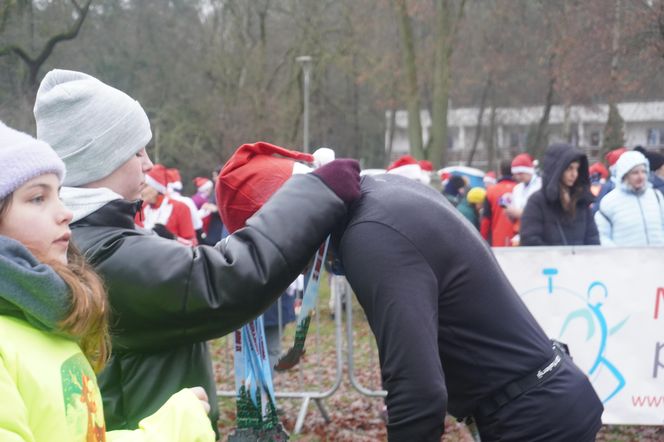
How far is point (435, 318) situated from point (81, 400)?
Answer: 3.39ft

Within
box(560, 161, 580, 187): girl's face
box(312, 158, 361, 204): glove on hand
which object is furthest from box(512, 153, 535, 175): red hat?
box(312, 158, 361, 204): glove on hand

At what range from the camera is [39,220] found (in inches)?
75.0

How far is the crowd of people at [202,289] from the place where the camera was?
187cm

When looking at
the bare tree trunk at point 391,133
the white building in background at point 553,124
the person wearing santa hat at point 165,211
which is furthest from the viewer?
the bare tree trunk at point 391,133

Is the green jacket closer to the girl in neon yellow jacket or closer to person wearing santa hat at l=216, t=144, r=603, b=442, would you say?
the girl in neon yellow jacket

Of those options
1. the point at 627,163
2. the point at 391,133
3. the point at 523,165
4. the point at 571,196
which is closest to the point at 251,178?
the point at 571,196

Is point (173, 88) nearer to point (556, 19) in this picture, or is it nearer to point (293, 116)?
point (293, 116)

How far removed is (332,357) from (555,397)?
8516 millimetres

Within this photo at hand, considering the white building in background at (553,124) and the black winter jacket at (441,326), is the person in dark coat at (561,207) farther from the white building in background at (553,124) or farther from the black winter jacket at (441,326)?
the white building in background at (553,124)

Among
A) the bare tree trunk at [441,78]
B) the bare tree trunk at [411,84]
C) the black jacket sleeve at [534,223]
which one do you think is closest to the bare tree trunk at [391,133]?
the bare tree trunk at [411,84]

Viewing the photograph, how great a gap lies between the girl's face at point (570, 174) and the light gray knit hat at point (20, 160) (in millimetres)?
6180

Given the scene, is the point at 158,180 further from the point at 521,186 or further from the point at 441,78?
the point at 441,78

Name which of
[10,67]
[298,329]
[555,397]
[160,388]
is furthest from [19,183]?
[10,67]

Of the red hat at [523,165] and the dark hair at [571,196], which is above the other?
the dark hair at [571,196]
